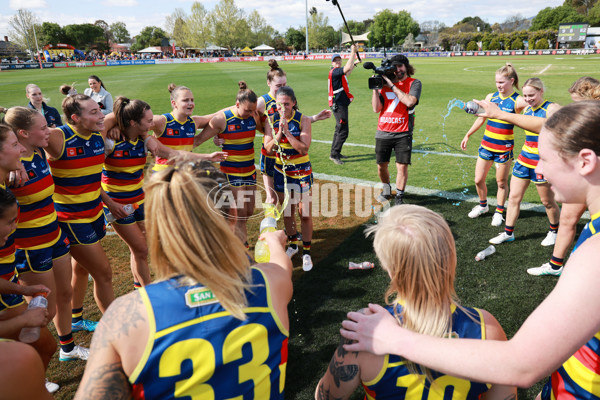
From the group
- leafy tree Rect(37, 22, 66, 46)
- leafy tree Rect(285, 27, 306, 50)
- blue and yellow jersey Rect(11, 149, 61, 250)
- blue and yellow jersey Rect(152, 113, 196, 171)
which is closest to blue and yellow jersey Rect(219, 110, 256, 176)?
blue and yellow jersey Rect(152, 113, 196, 171)

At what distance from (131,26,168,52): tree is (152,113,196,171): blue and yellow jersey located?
110 metres

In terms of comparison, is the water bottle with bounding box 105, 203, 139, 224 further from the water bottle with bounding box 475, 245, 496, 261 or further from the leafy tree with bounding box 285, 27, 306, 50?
the leafy tree with bounding box 285, 27, 306, 50

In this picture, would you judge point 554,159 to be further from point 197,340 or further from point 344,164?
point 344,164

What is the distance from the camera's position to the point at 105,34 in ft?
350

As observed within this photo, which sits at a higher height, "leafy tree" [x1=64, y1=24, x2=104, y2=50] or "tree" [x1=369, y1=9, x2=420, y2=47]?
"tree" [x1=369, y1=9, x2=420, y2=47]

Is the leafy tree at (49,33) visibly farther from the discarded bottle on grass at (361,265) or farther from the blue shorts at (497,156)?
the blue shorts at (497,156)

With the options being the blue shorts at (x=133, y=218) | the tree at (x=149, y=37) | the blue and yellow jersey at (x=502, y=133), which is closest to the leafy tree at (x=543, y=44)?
the blue and yellow jersey at (x=502, y=133)

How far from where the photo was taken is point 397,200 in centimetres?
639

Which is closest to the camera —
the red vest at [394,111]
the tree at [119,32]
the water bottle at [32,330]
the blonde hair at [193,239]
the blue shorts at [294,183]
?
the blonde hair at [193,239]

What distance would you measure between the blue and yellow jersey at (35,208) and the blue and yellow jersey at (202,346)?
2461mm

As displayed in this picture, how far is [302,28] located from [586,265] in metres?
114

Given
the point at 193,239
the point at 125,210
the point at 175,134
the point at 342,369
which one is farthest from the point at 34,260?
the point at 342,369

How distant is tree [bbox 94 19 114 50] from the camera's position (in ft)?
288

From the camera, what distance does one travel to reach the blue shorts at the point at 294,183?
495 cm
